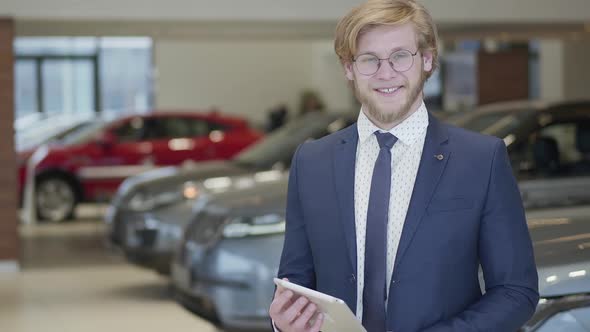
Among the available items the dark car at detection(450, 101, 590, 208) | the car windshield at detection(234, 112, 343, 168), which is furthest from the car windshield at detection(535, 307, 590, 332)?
the car windshield at detection(234, 112, 343, 168)

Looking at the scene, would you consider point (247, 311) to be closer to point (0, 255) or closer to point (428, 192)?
point (428, 192)

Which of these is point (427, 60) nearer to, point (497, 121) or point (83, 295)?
point (497, 121)

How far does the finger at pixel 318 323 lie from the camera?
7.64 ft

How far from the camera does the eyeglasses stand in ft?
7.82

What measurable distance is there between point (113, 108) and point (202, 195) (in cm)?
1810

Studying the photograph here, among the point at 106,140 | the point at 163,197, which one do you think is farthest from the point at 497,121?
the point at 106,140

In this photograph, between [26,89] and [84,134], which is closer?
[84,134]

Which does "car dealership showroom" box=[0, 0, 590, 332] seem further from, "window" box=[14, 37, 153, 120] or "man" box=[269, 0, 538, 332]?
"window" box=[14, 37, 153, 120]

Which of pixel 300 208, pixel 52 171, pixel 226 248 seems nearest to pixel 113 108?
pixel 52 171

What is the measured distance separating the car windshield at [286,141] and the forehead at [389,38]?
6.42 m

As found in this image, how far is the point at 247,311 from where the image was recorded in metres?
5.96

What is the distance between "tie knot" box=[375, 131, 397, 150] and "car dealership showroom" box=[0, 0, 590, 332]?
11 centimetres

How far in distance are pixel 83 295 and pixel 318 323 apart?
269 inches

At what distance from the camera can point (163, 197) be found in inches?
344
